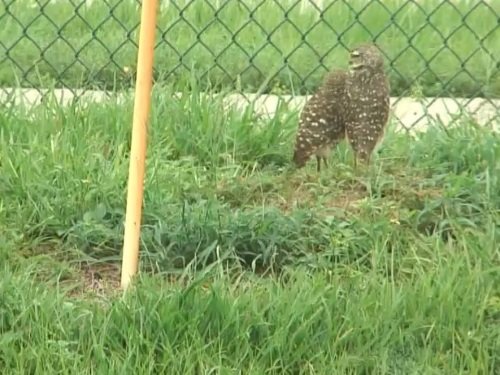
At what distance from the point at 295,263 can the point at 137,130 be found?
670 millimetres

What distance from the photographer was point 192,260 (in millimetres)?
4121

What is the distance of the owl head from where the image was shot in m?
4.77

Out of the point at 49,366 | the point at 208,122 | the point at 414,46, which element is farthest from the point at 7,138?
the point at 414,46

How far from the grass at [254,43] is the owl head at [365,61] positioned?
0.93 metres

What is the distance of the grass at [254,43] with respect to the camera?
618 cm

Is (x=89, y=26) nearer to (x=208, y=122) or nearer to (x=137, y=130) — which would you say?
(x=208, y=122)

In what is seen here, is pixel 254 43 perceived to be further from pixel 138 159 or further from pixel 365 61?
pixel 138 159

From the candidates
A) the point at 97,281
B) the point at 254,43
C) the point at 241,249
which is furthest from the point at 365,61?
the point at 254,43

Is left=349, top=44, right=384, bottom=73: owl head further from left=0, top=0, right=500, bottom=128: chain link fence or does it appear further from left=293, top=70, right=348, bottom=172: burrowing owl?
left=0, top=0, right=500, bottom=128: chain link fence

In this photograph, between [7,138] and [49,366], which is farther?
[7,138]

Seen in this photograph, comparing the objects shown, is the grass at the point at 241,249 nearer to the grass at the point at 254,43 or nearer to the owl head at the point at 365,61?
the owl head at the point at 365,61

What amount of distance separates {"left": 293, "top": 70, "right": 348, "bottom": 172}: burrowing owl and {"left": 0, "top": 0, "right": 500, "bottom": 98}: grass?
99cm

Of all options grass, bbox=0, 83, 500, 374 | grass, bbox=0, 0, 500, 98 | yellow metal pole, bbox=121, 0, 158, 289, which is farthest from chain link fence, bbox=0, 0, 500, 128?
yellow metal pole, bbox=121, 0, 158, 289

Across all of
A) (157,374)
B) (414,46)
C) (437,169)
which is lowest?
(157,374)
